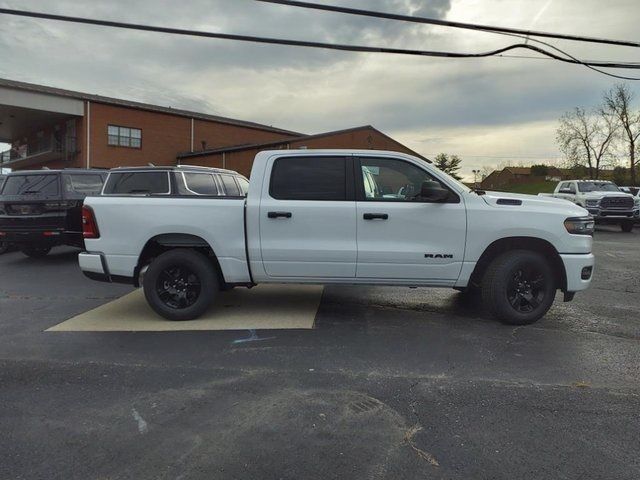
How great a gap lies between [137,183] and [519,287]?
589 cm

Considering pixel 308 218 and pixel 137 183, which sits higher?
pixel 137 183

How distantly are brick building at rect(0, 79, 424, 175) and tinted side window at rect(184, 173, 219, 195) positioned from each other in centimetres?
1786

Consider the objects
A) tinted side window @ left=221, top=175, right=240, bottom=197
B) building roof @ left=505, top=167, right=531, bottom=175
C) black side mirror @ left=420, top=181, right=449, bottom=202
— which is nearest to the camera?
black side mirror @ left=420, top=181, right=449, bottom=202

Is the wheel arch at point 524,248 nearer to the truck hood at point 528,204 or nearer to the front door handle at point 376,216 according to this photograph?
the truck hood at point 528,204

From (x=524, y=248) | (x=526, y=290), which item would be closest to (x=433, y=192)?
(x=524, y=248)

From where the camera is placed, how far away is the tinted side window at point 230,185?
908 centimetres

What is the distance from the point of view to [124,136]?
3139cm

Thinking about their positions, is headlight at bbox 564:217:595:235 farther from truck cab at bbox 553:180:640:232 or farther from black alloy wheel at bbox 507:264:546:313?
truck cab at bbox 553:180:640:232

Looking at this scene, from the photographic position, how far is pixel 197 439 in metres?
3.07

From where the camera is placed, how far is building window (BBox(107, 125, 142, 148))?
102ft

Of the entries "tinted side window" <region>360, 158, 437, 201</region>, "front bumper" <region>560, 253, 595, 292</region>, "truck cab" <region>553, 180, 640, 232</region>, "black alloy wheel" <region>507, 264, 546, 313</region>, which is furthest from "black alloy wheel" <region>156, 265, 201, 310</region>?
"truck cab" <region>553, 180, 640, 232</region>

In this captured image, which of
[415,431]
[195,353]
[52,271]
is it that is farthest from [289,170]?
[52,271]

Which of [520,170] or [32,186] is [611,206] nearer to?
[32,186]

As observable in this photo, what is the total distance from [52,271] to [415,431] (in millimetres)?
8872
